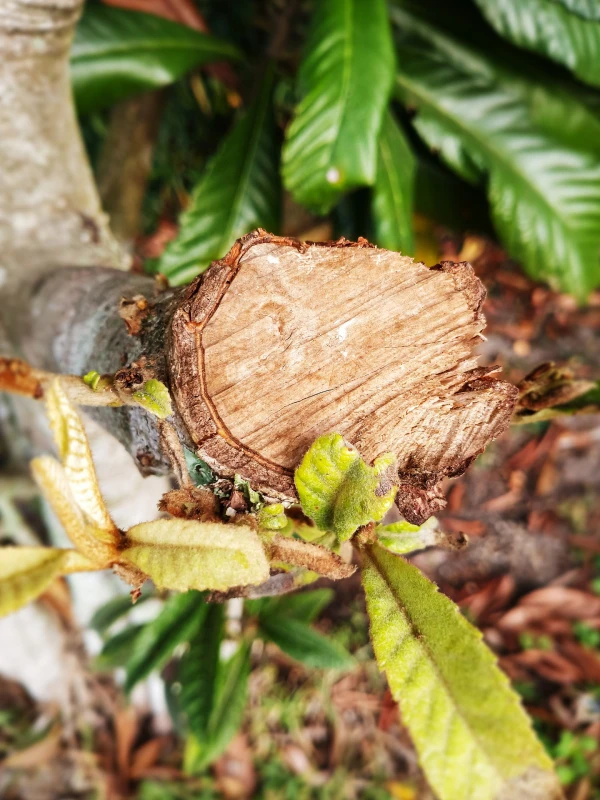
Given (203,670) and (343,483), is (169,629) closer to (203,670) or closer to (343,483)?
(203,670)

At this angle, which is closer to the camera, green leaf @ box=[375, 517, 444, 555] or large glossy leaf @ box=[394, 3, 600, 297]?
green leaf @ box=[375, 517, 444, 555]

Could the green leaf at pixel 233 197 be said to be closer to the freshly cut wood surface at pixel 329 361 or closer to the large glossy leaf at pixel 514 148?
the large glossy leaf at pixel 514 148

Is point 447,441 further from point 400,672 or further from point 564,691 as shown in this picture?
point 564,691

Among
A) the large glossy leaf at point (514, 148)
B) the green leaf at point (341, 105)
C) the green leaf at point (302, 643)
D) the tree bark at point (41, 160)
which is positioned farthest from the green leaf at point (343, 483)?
the large glossy leaf at point (514, 148)

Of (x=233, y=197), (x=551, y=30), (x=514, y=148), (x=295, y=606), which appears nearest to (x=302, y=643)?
(x=295, y=606)

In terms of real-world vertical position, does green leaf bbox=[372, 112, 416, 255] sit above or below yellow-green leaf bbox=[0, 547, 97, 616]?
above

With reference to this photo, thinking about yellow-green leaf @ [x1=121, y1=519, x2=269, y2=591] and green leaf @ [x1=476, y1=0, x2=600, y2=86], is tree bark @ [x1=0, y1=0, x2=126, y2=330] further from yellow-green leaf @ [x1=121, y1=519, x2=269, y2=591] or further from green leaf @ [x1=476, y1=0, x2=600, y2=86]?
green leaf @ [x1=476, y1=0, x2=600, y2=86]

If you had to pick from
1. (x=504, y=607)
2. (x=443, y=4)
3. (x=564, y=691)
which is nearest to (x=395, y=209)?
(x=443, y=4)

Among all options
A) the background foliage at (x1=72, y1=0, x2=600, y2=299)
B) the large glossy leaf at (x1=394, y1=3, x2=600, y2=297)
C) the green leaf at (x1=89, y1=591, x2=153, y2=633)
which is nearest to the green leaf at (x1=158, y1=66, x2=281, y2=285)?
the background foliage at (x1=72, y1=0, x2=600, y2=299)
